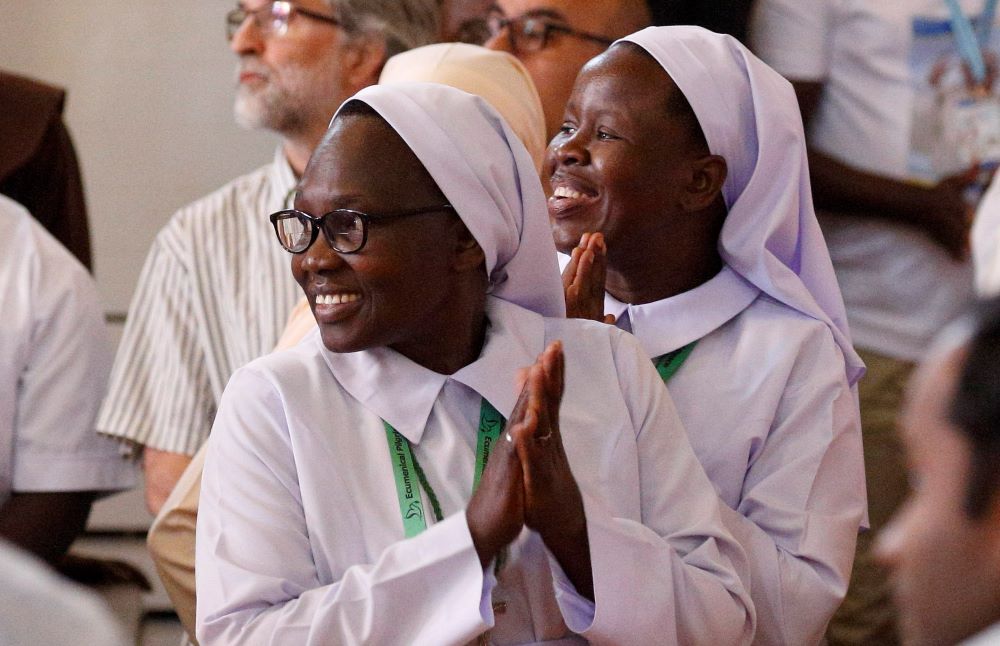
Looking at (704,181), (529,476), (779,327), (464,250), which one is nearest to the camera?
(529,476)

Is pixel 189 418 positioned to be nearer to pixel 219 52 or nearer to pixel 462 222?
pixel 462 222

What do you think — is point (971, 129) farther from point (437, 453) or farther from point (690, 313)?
point (437, 453)

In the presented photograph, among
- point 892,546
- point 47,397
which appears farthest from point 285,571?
point 47,397

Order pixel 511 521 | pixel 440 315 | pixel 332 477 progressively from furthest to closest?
pixel 440 315 → pixel 332 477 → pixel 511 521

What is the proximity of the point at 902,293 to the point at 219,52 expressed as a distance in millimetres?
3125

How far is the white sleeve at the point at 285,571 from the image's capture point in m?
2.16

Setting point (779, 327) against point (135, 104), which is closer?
point (779, 327)

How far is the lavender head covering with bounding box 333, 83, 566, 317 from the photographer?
7.73 feet

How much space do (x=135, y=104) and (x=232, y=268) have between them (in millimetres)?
2174

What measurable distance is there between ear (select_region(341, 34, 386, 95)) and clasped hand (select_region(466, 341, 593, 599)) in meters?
2.53

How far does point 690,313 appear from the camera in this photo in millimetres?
2939

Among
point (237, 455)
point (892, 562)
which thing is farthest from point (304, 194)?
point (892, 562)

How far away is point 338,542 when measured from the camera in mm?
2268

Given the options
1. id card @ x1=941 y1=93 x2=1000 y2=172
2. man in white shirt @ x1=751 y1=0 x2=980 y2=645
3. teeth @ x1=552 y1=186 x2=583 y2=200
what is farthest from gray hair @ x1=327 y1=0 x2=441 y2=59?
teeth @ x1=552 y1=186 x2=583 y2=200
